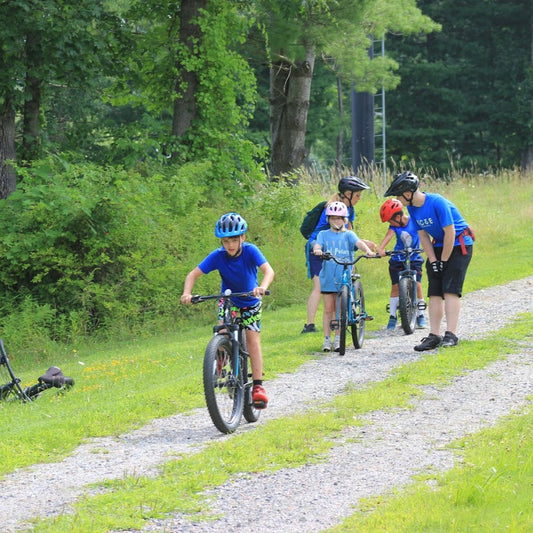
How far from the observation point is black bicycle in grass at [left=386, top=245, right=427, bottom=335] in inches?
485

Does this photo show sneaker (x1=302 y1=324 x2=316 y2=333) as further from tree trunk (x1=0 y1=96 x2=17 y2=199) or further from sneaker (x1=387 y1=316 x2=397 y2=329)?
tree trunk (x1=0 y1=96 x2=17 y2=199)

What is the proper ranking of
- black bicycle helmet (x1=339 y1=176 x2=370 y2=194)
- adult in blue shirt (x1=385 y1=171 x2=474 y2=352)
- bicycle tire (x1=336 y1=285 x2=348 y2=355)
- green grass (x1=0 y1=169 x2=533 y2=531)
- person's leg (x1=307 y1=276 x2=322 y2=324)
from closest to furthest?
1. green grass (x1=0 y1=169 x2=533 y2=531)
2. adult in blue shirt (x1=385 y1=171 x2=474 y2=352)
3. bicycle tire (x1=336 y1=285 x2=348 y2=355)
4. black bicycle helmet (x1=339 y1=176 x2=370 y2=194)
5. person's leg (x1=307 y1=276 x2=322 y2=324)

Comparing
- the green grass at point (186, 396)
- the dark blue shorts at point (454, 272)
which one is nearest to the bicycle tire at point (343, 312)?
the green grass at point (186, 396)

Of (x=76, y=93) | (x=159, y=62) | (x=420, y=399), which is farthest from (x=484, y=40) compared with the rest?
(x=420, y=399)

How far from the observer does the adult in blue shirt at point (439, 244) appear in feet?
35.2

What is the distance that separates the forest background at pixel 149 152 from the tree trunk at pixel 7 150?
0.02 m

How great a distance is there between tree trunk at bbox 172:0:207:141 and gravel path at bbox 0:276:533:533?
10.2 m

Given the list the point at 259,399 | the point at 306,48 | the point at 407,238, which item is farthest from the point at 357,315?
the point at 306,48

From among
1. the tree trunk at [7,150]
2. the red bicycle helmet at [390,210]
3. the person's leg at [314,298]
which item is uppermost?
the tree trunk at [7,150]

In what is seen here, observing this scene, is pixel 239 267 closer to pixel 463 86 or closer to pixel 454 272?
pixel 454 272

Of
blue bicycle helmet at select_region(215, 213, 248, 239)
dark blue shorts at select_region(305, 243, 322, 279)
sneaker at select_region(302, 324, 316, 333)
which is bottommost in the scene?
sneaker at select_region(302, 324, 316, 333)

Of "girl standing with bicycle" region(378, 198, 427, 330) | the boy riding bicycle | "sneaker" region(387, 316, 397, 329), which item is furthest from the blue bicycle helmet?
"sneaker" region(387, 316, 397, 329)

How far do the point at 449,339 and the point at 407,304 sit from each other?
47.1 inches

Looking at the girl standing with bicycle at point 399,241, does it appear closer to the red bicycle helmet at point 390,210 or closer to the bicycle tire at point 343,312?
the red bicycle helmet at point 390,210
